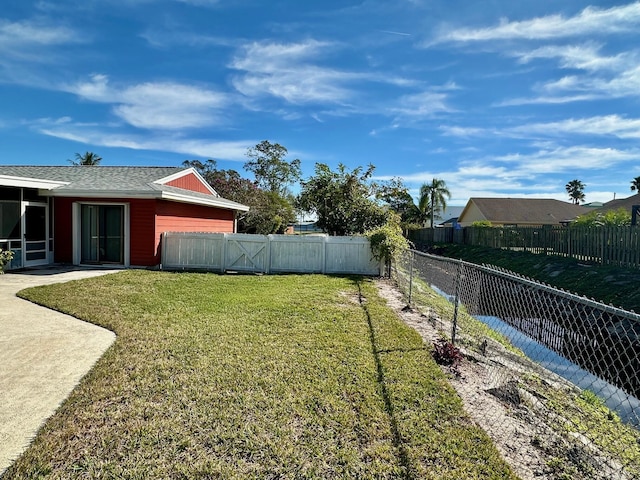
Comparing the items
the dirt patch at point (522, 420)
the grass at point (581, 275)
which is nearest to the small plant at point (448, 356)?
the dirt patch at point (522, 420)

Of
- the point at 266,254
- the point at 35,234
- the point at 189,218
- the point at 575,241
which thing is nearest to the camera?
the point at 35,234

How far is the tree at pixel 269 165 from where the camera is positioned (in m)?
38.7

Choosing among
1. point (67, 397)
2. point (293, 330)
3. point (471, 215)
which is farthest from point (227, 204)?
point (471, 215)

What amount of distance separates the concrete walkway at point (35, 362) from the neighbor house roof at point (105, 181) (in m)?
4.91

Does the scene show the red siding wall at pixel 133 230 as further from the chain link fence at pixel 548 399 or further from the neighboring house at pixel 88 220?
the chain link fence at pixel 548 399

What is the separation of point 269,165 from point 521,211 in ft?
88.6

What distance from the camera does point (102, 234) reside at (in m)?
12.2

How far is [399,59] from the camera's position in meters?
11.1

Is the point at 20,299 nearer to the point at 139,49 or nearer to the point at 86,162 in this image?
the point at 139,49

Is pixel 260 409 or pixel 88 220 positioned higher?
pixel 88 220

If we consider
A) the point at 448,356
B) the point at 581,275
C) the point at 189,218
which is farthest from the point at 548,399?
the point at 189,218

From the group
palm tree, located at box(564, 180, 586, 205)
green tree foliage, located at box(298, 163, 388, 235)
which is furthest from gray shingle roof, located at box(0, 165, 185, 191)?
palm tree, located at box(564, 180, 586, 205)

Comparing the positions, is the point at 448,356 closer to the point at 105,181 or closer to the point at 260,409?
the point at 260,409

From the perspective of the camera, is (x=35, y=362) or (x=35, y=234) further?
(x=35, y=234)
